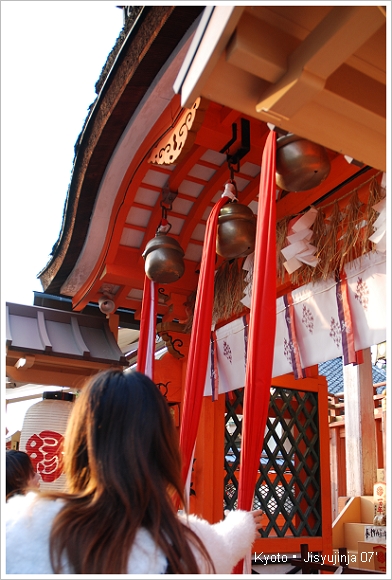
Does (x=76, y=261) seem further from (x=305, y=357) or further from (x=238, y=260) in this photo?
(x=305, y=357)

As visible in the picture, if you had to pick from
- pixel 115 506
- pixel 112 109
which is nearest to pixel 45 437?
pixel 112 109

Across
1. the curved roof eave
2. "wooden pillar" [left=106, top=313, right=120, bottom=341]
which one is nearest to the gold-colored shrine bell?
the curved roof eave

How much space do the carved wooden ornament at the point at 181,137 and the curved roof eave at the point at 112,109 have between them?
0.35 metres

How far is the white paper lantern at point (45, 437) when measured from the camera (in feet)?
15.2

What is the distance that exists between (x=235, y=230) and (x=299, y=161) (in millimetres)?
834

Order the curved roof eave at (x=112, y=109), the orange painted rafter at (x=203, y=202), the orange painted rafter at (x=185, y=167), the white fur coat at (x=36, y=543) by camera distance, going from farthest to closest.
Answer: the orange painted rafter at (x=203, y=202), the orange painted rafter at (x=185, y=167), the curved roof eave at (x=112, y=109), the white fur coat at (x=36, y=543)

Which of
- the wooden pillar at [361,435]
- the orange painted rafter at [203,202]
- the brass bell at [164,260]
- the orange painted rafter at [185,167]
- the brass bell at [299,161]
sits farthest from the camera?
the wooden pillar at [361,435]

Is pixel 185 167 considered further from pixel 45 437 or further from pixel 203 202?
pixel 45 437

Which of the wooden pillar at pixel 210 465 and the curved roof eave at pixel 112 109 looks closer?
the curved roof eave at pixel 112 109

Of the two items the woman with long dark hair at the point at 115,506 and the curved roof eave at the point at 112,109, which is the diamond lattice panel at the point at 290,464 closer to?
the curved roof eave at the point at 112,109

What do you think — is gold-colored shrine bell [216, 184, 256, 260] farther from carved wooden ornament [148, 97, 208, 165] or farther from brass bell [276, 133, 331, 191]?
brass bell [276, 133, 331, 191]

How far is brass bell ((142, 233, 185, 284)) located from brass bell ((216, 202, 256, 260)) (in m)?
0.45

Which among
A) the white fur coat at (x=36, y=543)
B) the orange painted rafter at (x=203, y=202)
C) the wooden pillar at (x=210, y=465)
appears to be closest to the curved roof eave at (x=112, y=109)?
the orange painted rafter at (x=203, y=202)

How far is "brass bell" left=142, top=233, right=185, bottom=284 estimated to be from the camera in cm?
379
